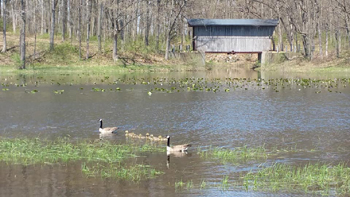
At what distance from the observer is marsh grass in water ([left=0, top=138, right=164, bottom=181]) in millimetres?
15714

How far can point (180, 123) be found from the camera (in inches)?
1001

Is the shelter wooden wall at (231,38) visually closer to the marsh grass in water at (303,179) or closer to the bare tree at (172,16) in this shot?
the bare tree at (172,16)

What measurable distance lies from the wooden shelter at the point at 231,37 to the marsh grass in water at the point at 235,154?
57083 millimetres

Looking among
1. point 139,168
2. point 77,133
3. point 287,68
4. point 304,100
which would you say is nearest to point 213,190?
point 139,168

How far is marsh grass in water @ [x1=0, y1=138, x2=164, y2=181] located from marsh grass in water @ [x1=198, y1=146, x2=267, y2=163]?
73.5 inches

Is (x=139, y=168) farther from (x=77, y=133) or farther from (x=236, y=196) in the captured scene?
(x=77, y=133)

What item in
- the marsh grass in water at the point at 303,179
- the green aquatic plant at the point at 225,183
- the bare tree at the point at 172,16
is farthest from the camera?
the bare tree at the point at 172,16

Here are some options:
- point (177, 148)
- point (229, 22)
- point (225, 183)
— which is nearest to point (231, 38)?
Answer: point (229, 22)

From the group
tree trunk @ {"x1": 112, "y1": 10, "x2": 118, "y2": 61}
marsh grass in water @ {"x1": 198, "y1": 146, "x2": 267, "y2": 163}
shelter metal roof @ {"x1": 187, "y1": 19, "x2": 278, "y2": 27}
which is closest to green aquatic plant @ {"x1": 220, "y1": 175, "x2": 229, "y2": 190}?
marsh grass in water @ {"x1": 198, "y1": 146, "x2": 267, "y2": 163}

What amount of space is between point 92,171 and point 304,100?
73.0ft

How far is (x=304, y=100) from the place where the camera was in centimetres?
3497

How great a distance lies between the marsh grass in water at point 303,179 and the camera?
14.0m

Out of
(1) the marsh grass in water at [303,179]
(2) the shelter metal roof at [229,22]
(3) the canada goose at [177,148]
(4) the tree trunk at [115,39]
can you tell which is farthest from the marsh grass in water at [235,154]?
(2) the shelter metal roof at [229,22]

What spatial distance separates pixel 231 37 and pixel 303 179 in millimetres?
62217
